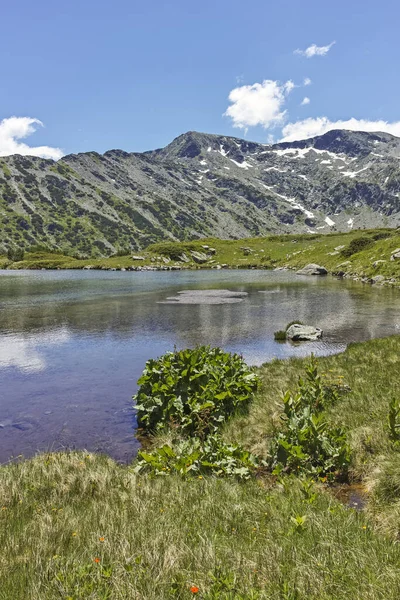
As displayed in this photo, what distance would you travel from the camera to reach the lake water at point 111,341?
46.1ft

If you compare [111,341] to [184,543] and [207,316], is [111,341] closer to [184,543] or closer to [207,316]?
[207,316]

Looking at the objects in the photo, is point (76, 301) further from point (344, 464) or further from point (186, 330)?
point (344, 464)

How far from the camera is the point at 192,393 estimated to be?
14.0 meters

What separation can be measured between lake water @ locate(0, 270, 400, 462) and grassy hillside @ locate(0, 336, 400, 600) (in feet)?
15.4

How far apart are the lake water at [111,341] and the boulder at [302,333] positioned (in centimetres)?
102

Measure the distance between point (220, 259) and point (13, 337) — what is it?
481ft

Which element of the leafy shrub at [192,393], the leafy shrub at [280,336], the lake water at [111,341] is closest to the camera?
the leafy shrub at [192,393]

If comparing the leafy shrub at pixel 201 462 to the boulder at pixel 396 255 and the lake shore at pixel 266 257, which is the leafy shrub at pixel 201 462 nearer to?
the boulder at pixel 396 255

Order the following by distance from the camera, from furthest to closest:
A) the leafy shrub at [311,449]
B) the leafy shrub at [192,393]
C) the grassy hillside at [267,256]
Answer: the grassy hillside at [267,256] < the leafy shrub at [192,393] < the leafy shrub at [311,449]

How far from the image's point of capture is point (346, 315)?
39750 mm

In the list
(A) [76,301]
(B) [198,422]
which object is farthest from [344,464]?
(A) [76,301]

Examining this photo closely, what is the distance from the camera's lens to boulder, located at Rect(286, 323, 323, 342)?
96.5ft

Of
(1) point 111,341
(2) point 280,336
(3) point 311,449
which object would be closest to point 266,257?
(2) point 280,336

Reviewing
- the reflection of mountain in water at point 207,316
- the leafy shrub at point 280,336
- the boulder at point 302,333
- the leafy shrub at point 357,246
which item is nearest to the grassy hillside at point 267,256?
the leafy shrub at point 357,246
